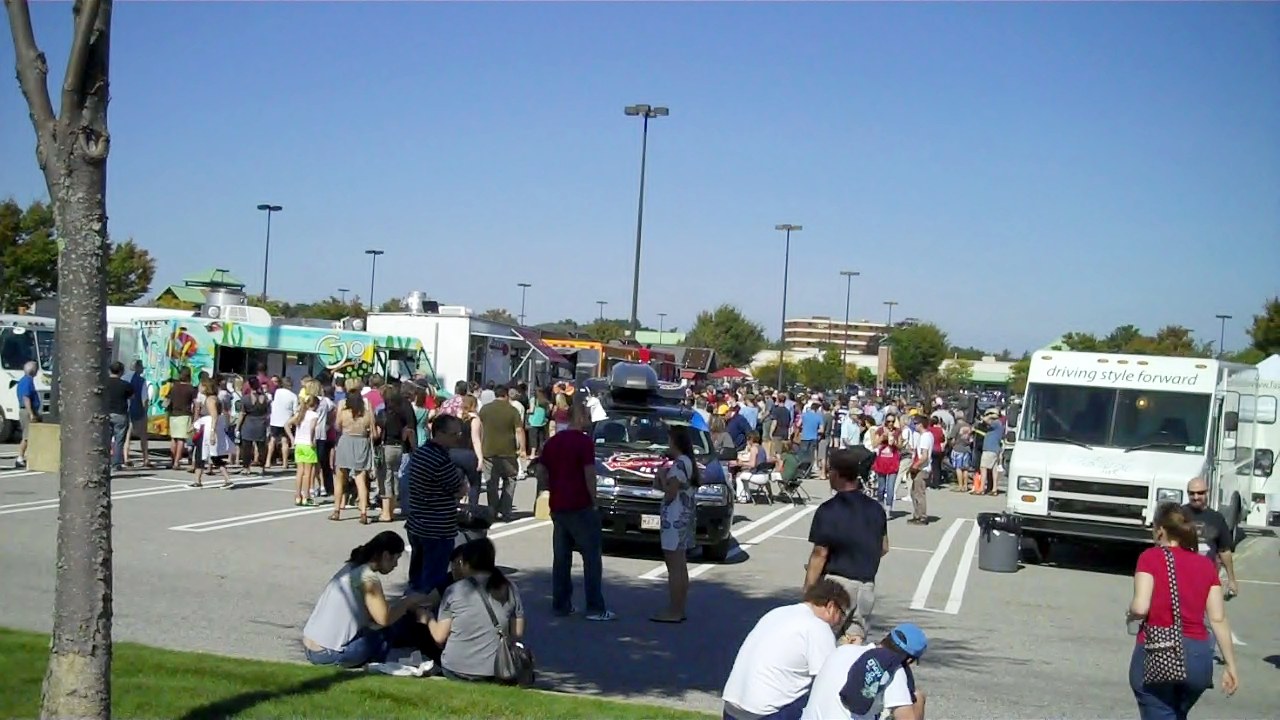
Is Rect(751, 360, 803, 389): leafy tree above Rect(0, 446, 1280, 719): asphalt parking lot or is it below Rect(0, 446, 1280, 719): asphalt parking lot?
above

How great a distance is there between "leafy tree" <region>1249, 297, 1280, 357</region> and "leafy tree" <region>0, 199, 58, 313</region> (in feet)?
154

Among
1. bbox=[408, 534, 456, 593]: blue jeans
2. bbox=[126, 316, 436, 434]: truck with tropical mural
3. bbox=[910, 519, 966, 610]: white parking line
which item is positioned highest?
bbox=[126, 316, 436, 434]: truck with tropical mural

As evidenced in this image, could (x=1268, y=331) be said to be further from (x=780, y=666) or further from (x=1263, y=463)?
(x=780, y=666)

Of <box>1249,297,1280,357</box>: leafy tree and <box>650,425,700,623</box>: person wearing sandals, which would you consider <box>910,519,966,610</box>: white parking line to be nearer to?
<box>650,425,700,623</box>: person wearing sandals

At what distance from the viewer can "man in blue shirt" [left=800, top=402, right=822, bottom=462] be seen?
26.6 metres

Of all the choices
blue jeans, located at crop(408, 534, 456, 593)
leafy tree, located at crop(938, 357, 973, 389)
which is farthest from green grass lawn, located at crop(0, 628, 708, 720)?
leafy tree, located at crop(938, 357, 973, 389)

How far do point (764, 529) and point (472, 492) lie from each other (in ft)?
17.7

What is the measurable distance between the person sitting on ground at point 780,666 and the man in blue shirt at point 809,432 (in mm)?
20380

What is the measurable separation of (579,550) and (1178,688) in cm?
559

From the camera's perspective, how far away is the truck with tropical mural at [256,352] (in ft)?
80.3

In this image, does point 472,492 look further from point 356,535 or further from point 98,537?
point 98,537

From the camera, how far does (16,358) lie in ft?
79.7

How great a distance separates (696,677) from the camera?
29.6ft

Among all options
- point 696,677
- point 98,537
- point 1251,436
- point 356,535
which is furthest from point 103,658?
point 1251,436
